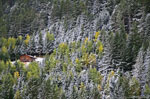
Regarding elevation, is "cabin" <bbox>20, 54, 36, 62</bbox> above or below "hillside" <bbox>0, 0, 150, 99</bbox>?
below

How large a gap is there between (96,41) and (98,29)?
7.45 meters

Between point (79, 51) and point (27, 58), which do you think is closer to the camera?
point (79, 51)

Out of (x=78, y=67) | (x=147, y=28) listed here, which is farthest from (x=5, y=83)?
(x=147, y=28)

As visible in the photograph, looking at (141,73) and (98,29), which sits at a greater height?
(98,29)

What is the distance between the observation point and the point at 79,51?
68688 mm

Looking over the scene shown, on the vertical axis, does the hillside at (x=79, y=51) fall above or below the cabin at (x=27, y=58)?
above

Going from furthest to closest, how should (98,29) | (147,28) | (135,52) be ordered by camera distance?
(98,29), (147,28), (135,52)

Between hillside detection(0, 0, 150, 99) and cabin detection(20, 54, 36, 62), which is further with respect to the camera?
cabin detection(20, 54, 36, 62)

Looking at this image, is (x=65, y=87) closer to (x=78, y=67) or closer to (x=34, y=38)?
(x=78, y=67)

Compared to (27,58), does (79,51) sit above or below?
above

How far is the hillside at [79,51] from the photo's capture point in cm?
5044

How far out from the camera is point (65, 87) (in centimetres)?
5750

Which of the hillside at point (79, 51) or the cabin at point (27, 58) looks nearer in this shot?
the hillside at point (79, 51)

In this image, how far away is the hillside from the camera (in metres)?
50.4
